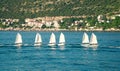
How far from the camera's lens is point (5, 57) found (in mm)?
157750

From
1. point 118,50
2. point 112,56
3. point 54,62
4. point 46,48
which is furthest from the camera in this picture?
point 46,48

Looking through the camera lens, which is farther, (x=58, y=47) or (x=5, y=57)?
(x=58, y=47)

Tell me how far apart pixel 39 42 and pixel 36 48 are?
1227 centimetres

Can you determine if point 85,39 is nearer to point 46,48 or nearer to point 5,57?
point 46,48

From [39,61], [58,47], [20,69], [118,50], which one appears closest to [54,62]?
[39,61]

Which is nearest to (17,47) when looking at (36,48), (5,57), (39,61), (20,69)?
(36,48)

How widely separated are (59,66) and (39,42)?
64.3 meters

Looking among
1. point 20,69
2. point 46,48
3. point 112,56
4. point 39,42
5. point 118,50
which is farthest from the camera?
point 39,42

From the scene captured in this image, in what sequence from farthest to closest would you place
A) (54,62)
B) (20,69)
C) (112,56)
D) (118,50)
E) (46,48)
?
1. (46,48)
2. (118,50)
3. (112,56)
4. (54,62)
5. (20,69)

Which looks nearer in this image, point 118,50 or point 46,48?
point 118,50

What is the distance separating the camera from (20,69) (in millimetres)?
129875

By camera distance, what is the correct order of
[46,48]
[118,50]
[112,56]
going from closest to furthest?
[112,56], [118,50], [46,48]

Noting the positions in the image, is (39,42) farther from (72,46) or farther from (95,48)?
(95,48)

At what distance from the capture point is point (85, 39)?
195m
